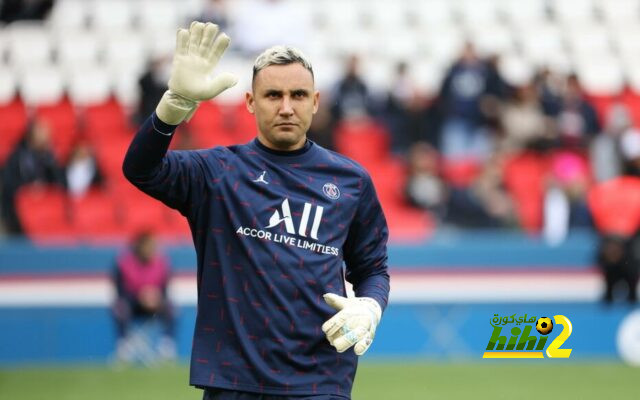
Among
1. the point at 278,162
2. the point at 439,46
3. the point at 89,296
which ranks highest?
the point at 278,162

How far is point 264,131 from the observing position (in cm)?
471

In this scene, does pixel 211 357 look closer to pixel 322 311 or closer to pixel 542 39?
pixel 322 311

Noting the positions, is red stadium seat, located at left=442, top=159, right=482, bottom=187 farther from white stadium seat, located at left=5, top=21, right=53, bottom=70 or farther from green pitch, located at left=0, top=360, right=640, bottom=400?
white stadium seat, located at left=5, top=21, right=53, bottom=70

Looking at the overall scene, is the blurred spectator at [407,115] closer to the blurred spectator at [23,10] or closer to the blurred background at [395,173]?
the blurred background at [395,173]

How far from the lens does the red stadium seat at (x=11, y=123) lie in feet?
54.6

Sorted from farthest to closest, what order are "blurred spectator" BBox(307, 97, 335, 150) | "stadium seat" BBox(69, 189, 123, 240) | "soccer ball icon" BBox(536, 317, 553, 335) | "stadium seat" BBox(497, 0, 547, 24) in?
1. "stadium seat" BBox(497, 0, 547, 24)
2. "blurred spectator" BBox(307, 97, 335, 150)
3. "stadium seat" BBox(69, 189, 123, 240)
4. "soccer ball icon" BBox(536, 317, 553, 335)

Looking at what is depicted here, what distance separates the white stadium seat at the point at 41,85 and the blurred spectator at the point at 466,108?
5.73 meters

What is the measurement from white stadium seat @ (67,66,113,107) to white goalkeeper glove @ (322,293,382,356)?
13.4m

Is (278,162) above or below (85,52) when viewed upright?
above

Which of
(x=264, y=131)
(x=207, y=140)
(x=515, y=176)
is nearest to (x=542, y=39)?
(x=515, y=176)

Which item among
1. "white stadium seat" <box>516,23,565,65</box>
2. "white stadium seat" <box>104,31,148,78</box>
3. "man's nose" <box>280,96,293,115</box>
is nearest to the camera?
"man's nose" <box>280,96,293,115</box>

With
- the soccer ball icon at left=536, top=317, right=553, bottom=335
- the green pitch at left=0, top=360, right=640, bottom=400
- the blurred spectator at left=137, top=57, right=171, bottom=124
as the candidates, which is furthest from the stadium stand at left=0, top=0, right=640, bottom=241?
the soccer ball icon at left=536, top=317, right=553, bottom=335

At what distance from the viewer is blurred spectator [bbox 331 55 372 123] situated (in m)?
16.4

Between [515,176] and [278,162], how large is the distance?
11.6m
